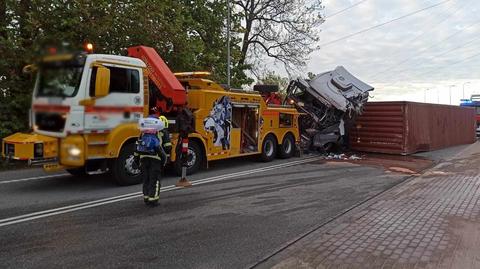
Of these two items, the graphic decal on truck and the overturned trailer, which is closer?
the graphic decal on truck

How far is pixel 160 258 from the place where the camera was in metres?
5.43

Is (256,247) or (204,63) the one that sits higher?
(204,63)

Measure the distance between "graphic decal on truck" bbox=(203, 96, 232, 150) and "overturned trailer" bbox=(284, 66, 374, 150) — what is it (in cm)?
576

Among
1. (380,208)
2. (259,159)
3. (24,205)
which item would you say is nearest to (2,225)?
(24,205)

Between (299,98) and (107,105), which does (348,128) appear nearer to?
(299,98)

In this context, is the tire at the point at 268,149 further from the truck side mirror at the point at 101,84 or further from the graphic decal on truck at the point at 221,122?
the truck side mirror at the point at 101,84

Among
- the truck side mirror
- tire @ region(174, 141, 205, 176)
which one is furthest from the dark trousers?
the truck side mirror

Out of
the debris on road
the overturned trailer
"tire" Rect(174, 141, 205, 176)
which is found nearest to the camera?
"tire" Rect(174, 141, 205, 176)

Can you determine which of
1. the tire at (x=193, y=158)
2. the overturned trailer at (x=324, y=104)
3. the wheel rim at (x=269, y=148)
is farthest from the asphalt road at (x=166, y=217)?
the overturned trailer at (x=324, y=104)

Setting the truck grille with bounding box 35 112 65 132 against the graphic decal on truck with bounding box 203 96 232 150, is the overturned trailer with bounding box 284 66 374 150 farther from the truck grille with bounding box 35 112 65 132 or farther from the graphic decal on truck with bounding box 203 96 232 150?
the truck grille with bounding box 35 112 65 132

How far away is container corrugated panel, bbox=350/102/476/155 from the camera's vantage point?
1861 centimetres

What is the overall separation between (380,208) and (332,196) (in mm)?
1342

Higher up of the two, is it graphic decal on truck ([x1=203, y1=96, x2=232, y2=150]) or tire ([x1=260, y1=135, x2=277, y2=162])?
graphic decal on truck ([x1=203, y1=96, x2=232, y2=150])

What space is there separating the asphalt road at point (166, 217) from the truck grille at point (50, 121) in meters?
4.57
